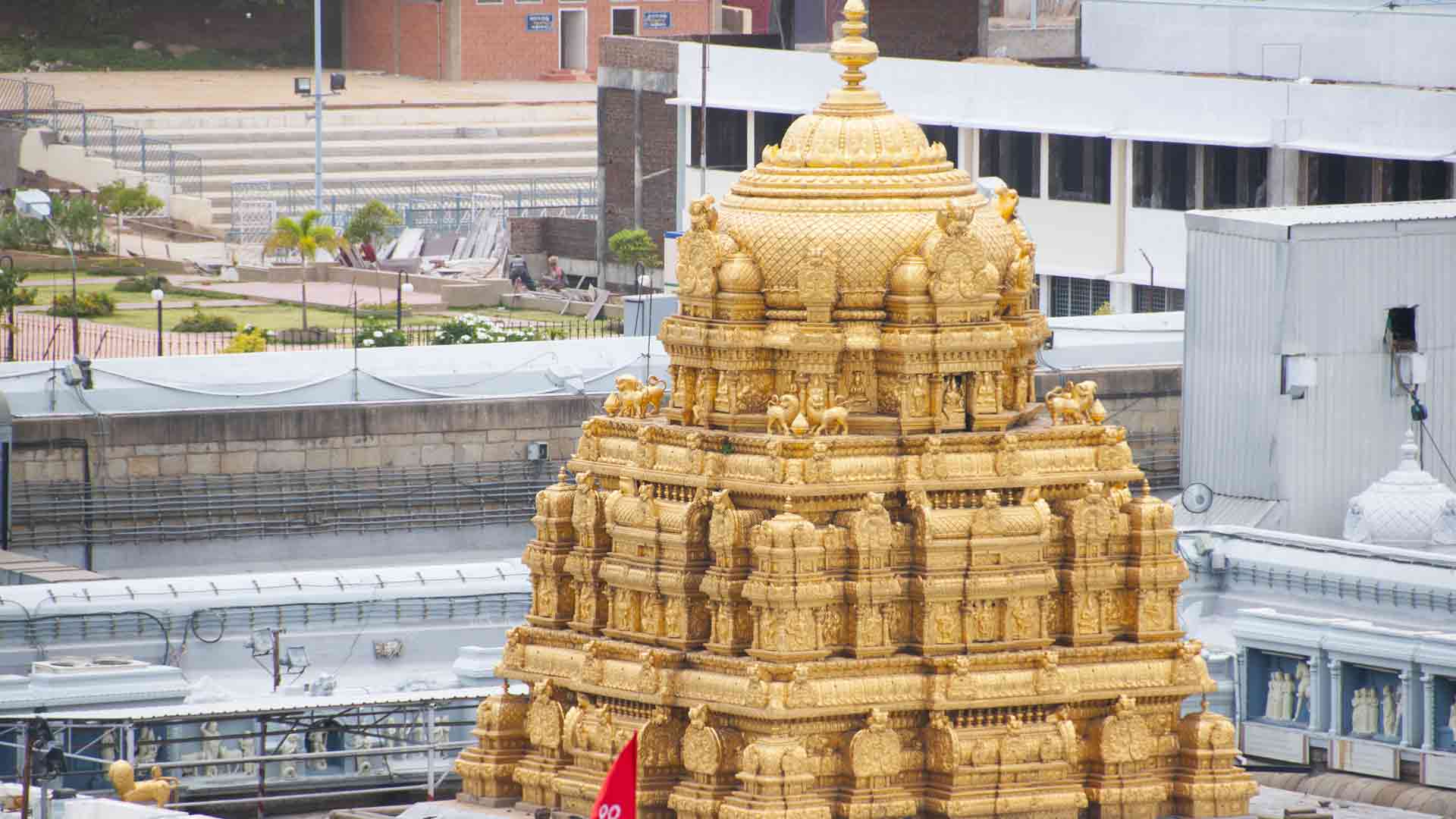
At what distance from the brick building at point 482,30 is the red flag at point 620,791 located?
327ft

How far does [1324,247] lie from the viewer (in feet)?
199

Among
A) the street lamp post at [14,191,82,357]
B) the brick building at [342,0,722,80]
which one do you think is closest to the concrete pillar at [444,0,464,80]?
the brick building at [342,0,722,80]

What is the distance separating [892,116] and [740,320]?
8.57ft

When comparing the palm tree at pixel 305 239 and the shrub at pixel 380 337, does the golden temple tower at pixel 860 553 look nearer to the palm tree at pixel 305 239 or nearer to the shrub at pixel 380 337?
the shrub at pixel 380 337

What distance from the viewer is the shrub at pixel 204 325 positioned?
91.0 m

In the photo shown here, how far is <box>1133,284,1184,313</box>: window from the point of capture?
9438 cm

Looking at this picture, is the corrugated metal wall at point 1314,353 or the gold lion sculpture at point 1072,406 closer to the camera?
the gold lion sculpture at point 1072,406

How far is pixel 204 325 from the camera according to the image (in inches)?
3615

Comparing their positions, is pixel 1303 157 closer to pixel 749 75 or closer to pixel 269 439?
pixel 749 75

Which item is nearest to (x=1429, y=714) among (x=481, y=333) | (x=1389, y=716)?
(x=1389, y=716)

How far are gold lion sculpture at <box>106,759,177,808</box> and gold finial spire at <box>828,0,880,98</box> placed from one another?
371 inches

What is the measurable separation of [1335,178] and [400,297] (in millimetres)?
19603

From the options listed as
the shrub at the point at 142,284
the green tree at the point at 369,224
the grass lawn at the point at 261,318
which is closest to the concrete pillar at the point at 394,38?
Answer: the green tree at the point at 369,224

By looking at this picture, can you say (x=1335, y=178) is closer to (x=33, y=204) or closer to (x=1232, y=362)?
(x=33, y=204)
